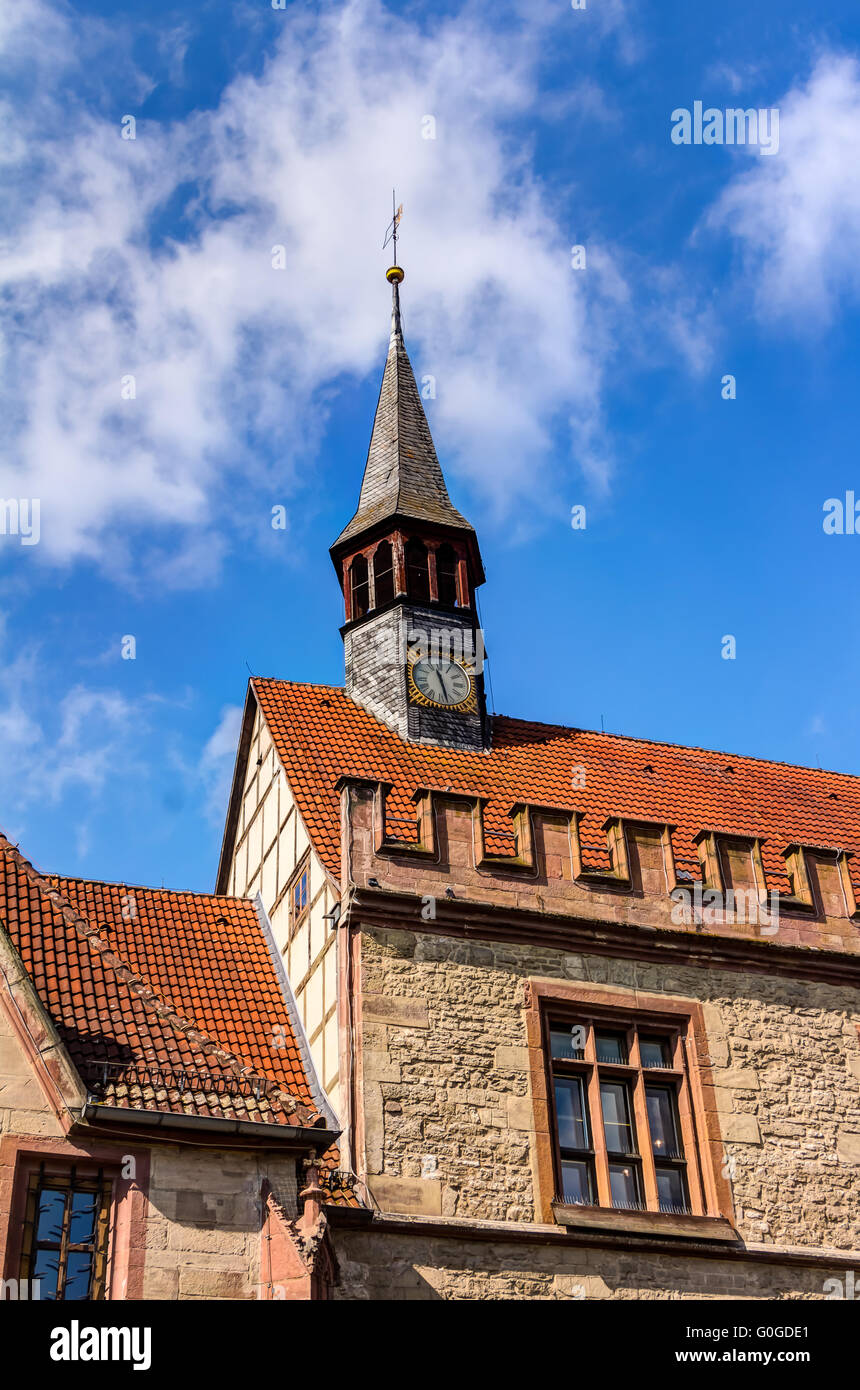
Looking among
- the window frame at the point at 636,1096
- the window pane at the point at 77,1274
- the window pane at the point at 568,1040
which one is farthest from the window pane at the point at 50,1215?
the window pane at the point at 568,1040

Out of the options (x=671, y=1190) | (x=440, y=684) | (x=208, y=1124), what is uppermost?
(x=440, y=684)

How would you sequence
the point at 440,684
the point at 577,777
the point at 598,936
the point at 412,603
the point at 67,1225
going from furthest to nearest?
the point at 412,603 < the point at 440,684 < the point at 577,777 < the point at 598,936 < the point at 67,1225

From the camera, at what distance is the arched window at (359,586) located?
829 inches

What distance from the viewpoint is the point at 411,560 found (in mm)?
20922

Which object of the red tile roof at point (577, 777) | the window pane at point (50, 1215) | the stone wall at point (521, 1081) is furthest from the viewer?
the red tile roof at point (577, 777)

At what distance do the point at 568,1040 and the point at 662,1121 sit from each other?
1070 mm

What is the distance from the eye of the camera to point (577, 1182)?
1347cm

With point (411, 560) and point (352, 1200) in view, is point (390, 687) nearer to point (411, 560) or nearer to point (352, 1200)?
point (411, 560)

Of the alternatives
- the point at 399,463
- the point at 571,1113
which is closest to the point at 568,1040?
the point at 571,1113

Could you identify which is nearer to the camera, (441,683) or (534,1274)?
(534,1274)

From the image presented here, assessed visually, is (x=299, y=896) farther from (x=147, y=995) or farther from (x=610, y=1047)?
Result: (x=610, y=1047)

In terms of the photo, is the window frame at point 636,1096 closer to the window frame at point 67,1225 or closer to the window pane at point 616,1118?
the window pane at point 616,1118

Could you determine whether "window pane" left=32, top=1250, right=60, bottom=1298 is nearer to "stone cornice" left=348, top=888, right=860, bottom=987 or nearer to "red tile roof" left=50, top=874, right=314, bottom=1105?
"red tile roof" left=50, top=874, right=314, bottom=1105

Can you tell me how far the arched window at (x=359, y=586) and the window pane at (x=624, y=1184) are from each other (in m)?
9.09
